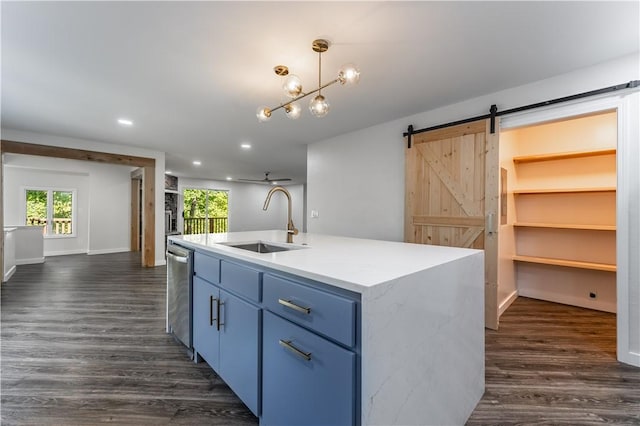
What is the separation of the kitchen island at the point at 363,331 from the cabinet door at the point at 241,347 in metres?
0.01

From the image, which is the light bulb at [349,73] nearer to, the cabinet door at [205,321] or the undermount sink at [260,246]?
the undermount sink at [260,246]

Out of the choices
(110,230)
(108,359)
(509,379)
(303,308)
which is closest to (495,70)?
(509,379)

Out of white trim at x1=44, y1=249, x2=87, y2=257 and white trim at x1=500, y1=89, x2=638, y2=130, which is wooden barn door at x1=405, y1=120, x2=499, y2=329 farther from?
white trim at x1=44, y1=249, x2=87, y2=257

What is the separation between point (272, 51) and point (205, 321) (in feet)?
6.70

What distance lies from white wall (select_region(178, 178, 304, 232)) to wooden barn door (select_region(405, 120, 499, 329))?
25.0ft

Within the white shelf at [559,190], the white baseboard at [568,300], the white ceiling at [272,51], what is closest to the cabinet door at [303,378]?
the white ceiling at [272,51]

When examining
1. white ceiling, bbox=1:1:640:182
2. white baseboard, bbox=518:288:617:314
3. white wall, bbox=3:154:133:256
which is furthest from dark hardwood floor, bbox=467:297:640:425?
white wall, bbox=3:154:133:256

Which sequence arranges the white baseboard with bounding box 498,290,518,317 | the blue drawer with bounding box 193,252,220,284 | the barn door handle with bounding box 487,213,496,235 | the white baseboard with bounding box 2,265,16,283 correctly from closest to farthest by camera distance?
the blue drawer with bounding box 193,252,220,284, the barn door handle with bounding box 487,213,496,235, the white baseboard with bounding box 498,290,518,317, the white baseboard with bounding box 2,265,16,283

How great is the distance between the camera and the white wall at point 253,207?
36.4 feet

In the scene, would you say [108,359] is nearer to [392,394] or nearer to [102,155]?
[392,394]

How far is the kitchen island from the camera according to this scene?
102cm

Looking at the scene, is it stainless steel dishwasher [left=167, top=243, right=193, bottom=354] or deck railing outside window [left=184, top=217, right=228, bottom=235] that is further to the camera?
deck railing outside window [left=184, top=217, right=228, bottom=235]

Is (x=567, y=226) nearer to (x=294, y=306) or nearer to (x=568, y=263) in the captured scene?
(x=568, y=263)

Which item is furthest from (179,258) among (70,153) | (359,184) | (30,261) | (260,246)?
(30,261)
